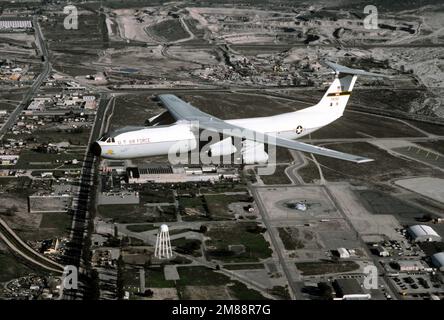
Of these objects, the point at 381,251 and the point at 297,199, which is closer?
the point at 381,251

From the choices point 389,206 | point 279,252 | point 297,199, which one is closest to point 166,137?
point 279,252

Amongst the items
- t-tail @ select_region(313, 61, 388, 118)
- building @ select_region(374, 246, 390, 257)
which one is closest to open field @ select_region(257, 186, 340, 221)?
building @ select_region(374, 246, 390, 257)

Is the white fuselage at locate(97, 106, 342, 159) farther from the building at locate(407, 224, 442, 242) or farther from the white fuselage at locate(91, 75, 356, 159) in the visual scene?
the building at locate(407, 224, 442, 242)

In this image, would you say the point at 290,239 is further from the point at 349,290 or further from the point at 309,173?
the point at 309,173

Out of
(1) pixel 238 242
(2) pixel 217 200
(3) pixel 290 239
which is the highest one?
(2) pixel 217 200

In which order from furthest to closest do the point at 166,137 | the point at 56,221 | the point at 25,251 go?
the point at 56,221
the point at 166,137
the point at 25,251

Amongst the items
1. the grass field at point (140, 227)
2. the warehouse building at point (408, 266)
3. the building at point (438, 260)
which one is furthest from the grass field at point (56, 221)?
the building at point (438, 260)
